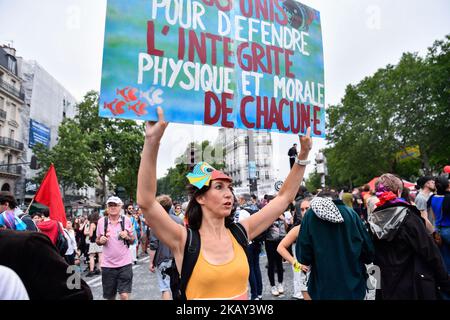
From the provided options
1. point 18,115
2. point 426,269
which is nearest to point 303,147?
point 426,269

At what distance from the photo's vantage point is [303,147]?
2.60 m

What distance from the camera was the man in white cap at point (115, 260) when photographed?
16.0 feet

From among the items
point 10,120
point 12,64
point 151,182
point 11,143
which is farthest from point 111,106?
point 12,64

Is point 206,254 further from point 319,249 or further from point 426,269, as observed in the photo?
point 426,269

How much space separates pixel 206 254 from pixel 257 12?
2.21m

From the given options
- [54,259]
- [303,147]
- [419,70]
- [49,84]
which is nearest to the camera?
[54,259]

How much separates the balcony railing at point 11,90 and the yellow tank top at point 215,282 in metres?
42.3

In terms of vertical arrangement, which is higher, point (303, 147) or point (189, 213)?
point (303, 147)

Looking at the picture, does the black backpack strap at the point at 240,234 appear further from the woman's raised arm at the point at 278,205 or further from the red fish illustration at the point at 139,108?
the red fish illustration at the point at 139,108

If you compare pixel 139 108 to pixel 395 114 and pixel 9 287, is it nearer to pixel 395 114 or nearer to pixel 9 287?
pixel 9 287

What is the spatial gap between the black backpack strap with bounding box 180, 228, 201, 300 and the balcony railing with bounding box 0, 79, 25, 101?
4218 centimetres

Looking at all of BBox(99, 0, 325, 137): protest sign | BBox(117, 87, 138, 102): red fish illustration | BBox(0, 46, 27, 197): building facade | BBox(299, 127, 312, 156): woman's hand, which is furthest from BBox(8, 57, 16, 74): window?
BBox(299, 127, 312, 156): woman's hand

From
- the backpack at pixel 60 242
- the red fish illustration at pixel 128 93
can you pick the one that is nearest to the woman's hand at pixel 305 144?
the red fish illustration at pixel 128 93

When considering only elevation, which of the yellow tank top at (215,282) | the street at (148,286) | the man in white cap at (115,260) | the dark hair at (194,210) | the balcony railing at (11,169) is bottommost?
the street at (148,286)
